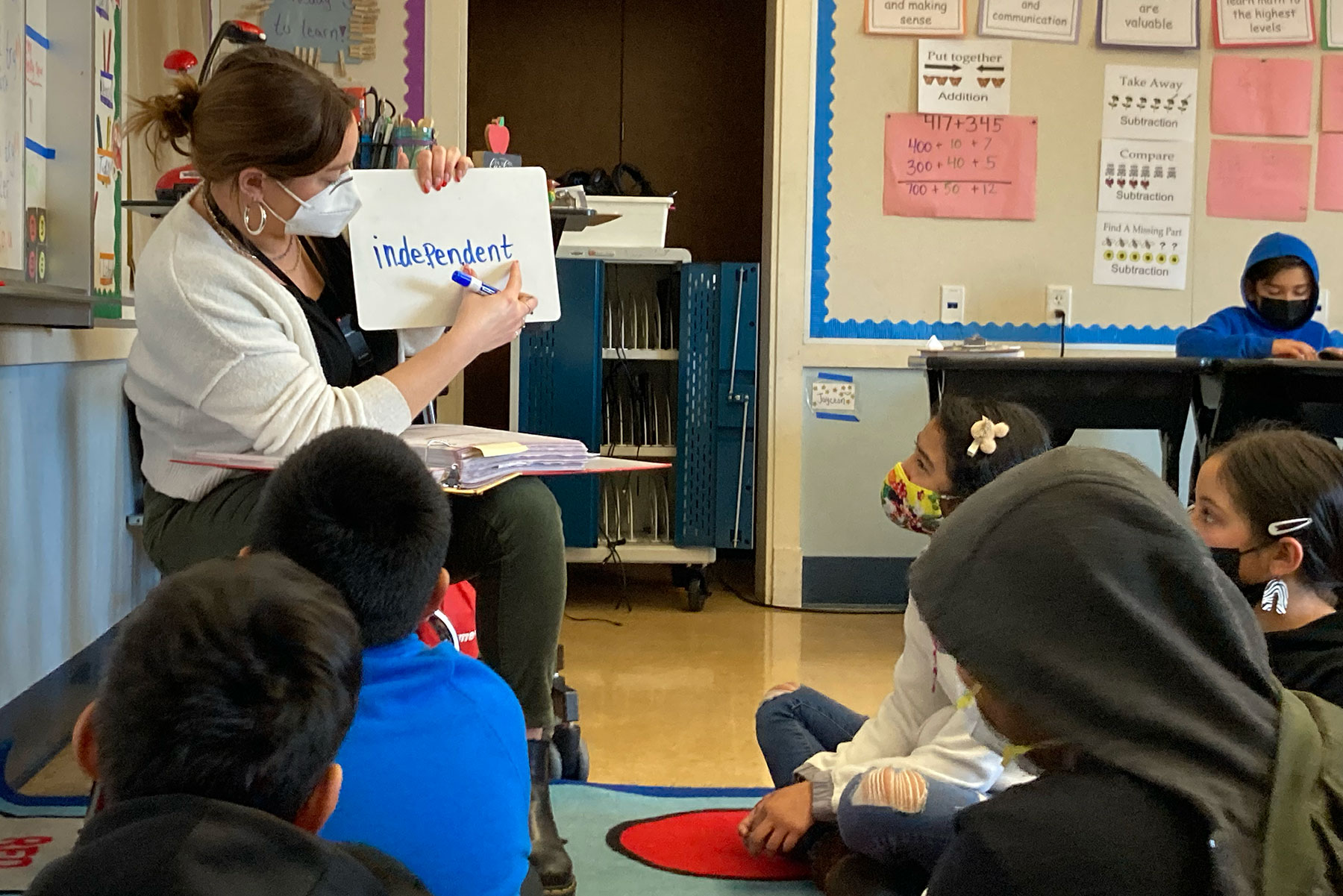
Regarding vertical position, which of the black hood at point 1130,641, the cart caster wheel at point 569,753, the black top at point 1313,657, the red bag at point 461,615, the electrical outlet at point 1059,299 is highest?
the electrical outlet at point 1059,299

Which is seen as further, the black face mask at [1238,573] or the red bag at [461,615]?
the red bag at [461,615]

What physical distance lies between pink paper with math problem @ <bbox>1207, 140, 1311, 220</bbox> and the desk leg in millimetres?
1140

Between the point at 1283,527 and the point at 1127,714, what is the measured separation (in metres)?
0.83

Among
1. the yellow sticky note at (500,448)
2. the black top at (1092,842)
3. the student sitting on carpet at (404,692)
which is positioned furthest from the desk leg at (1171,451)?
the black top at (1092,842)

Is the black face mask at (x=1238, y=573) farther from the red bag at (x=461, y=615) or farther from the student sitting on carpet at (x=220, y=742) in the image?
the student sitting on carpet at (x=220, y=742)

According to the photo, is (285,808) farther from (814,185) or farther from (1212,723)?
(814,185)

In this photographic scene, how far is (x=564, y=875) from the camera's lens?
1502 mm

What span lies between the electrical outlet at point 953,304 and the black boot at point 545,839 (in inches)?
96.5

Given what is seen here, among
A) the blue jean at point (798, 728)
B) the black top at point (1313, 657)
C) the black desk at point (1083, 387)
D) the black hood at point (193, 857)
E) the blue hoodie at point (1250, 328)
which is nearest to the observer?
the black hood at point (193, 857)

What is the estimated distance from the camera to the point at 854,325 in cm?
371

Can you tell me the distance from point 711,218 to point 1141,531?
13.2 feet

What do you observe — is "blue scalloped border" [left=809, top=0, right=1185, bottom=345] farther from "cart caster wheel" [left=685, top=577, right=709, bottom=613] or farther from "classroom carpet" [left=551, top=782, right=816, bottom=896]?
"classroom carpet" [left=551, top=782, right=816, bottom=896]

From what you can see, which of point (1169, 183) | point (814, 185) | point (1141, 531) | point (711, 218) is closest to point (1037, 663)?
point (1141, 531)

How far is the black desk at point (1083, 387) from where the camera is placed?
2.78 meters
